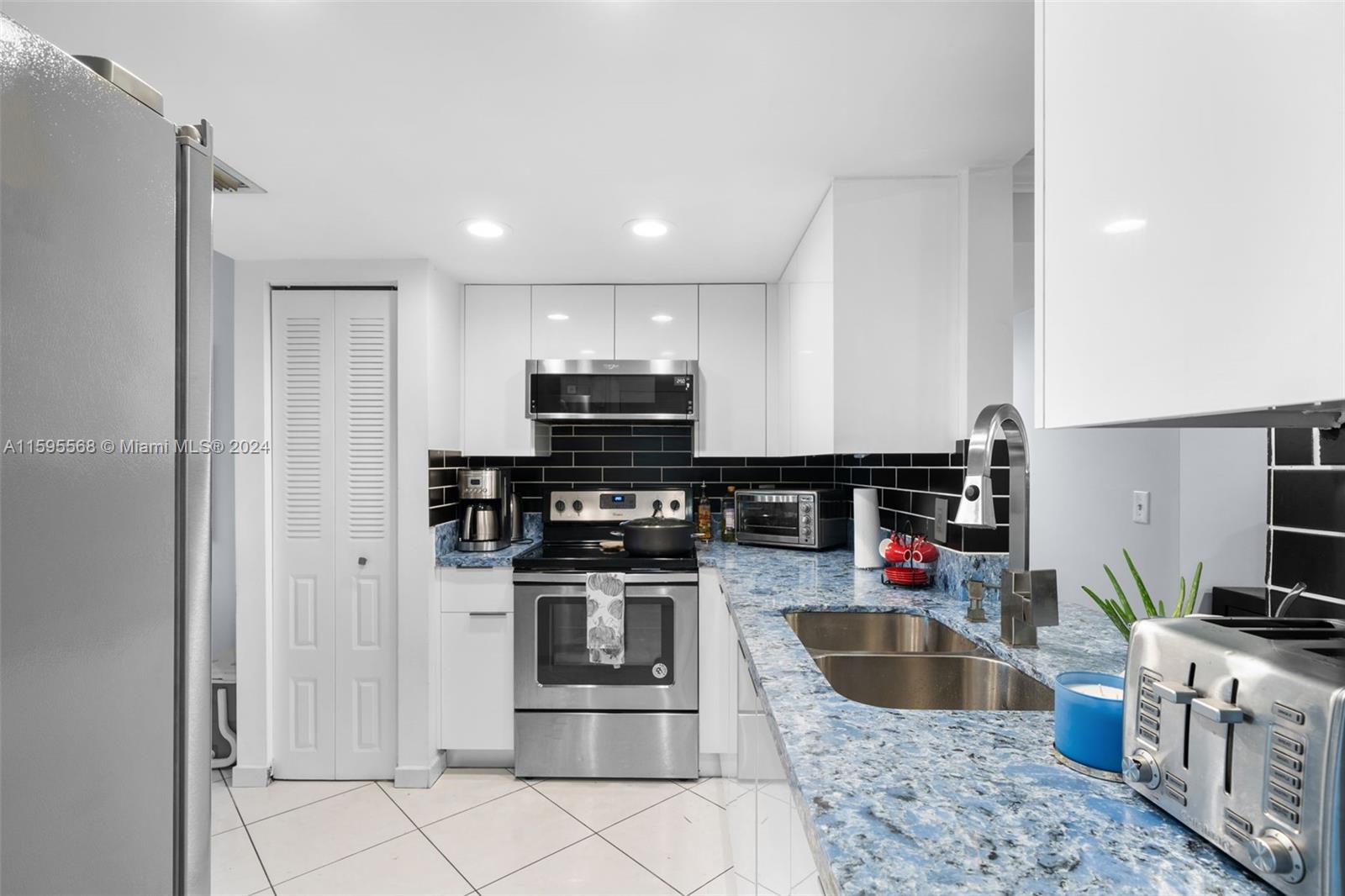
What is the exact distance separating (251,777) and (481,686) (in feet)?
3.28

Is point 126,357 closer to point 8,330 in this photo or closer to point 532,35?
point 8,330

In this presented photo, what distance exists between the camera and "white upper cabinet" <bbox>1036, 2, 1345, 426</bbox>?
48 centimetres

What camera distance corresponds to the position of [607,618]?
2.85 metres

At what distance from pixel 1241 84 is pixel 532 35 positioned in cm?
116

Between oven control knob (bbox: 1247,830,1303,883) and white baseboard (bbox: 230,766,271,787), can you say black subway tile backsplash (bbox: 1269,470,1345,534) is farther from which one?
white baseboard (bbox: 230,766,271,787)

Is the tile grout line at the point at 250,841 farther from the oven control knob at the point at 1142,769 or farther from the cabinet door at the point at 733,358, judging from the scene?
the oven control knob at the point at 1142,769

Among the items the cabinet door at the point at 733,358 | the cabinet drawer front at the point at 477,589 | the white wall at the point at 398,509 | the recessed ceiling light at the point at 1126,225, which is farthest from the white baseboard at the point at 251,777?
the recessed ceiling light at the point at 1126,225

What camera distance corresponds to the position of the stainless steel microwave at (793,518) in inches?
118

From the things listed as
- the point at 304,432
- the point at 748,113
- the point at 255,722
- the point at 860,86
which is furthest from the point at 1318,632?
the point at 255,722

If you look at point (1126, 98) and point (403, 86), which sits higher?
point (403, 86)

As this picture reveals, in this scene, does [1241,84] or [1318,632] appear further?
[1318,632]

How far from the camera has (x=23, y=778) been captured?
0.65 meters

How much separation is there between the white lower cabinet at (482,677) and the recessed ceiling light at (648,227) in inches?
59.8

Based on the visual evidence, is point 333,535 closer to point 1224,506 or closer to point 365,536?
point 365,536
